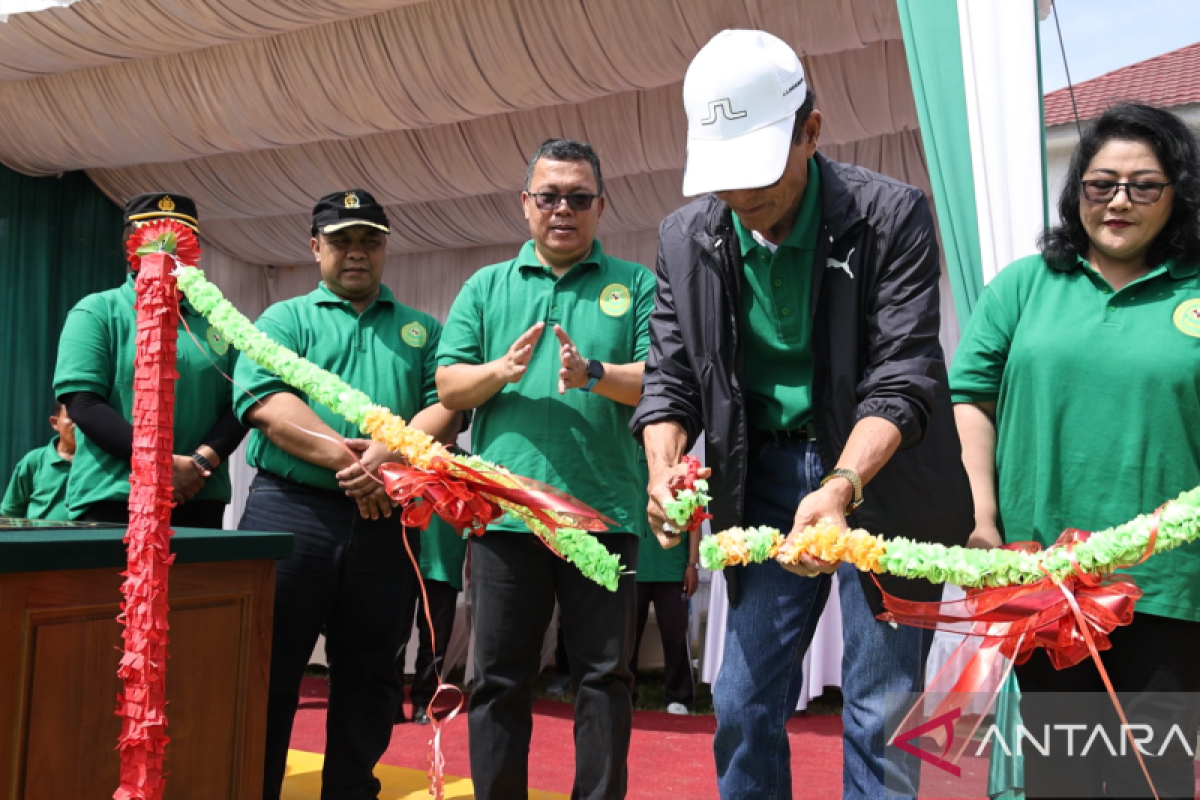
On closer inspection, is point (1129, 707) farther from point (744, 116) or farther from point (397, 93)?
point (397, 93)

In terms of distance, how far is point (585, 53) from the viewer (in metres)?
5.08

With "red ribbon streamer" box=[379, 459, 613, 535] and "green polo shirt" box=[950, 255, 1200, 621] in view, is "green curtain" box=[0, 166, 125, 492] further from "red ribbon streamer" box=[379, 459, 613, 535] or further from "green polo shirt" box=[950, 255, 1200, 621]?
"green polo shirt" box=[950, 255, 1200, 621]

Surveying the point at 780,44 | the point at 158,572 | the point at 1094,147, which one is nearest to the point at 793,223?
the point at 780,44

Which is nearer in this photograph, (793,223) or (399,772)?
(793,223)

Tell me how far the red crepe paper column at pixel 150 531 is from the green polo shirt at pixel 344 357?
0.57 m

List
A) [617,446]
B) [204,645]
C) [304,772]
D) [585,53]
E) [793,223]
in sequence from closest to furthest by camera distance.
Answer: [793,223]
[204,645]
[617,446]
[304,772]
[585,53]

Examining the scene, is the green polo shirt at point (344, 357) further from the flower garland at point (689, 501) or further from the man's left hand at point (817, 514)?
the man's left hand at point (817, 514)

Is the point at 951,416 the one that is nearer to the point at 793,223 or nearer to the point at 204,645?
the point at 793,223

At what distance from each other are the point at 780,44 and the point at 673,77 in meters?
3.35

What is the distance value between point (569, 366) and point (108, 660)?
3.88 feet

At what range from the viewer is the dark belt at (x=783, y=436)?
2025 millimetres

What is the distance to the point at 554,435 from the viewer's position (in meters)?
2.71

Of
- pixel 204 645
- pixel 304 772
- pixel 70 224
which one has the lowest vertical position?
pixel 304 772

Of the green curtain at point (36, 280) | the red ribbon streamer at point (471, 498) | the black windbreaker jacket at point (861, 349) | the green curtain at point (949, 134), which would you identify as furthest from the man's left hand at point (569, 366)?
the green curtain at point (36, 280)
